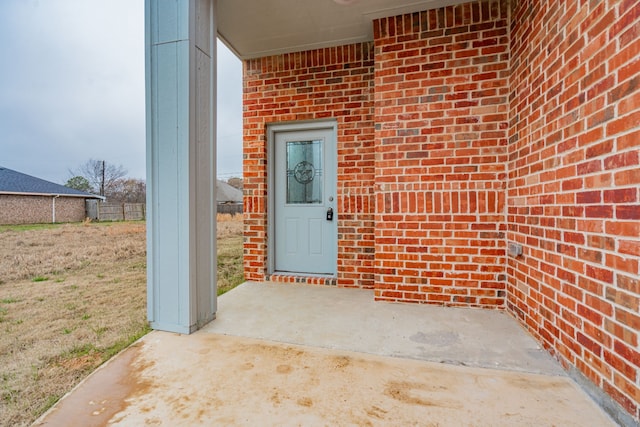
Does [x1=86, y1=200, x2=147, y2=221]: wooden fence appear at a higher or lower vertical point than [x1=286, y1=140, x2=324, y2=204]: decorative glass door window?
lower

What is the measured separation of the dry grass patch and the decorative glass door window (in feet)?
5.58

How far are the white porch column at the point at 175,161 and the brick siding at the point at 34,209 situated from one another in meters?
2.09

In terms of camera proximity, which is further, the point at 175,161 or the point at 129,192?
the point at 129,192

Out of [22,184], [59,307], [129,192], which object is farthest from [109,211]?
[59,307]

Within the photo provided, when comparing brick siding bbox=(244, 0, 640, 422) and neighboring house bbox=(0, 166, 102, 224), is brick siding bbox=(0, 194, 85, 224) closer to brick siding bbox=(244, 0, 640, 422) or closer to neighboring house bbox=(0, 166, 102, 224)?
neighboring house bbox=(0, 166, 102, 224)

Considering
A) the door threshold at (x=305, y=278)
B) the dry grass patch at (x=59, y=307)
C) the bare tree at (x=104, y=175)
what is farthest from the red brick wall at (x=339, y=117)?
the bare tree at (x=104, y=175)

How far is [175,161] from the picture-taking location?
2115 millimetres

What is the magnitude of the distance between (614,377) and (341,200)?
259 centimetres

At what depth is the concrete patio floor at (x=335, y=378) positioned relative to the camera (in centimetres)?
125

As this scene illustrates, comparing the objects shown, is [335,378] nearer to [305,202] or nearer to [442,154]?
[442,154]

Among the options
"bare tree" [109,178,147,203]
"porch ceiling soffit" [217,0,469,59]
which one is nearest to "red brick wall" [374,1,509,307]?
"porch ceiling soffit" [217,0,469,59]

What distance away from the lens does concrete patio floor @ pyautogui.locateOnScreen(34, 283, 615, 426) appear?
1254mm

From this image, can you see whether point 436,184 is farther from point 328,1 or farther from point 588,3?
point 328,1

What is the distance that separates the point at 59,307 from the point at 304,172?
9.75 ft
